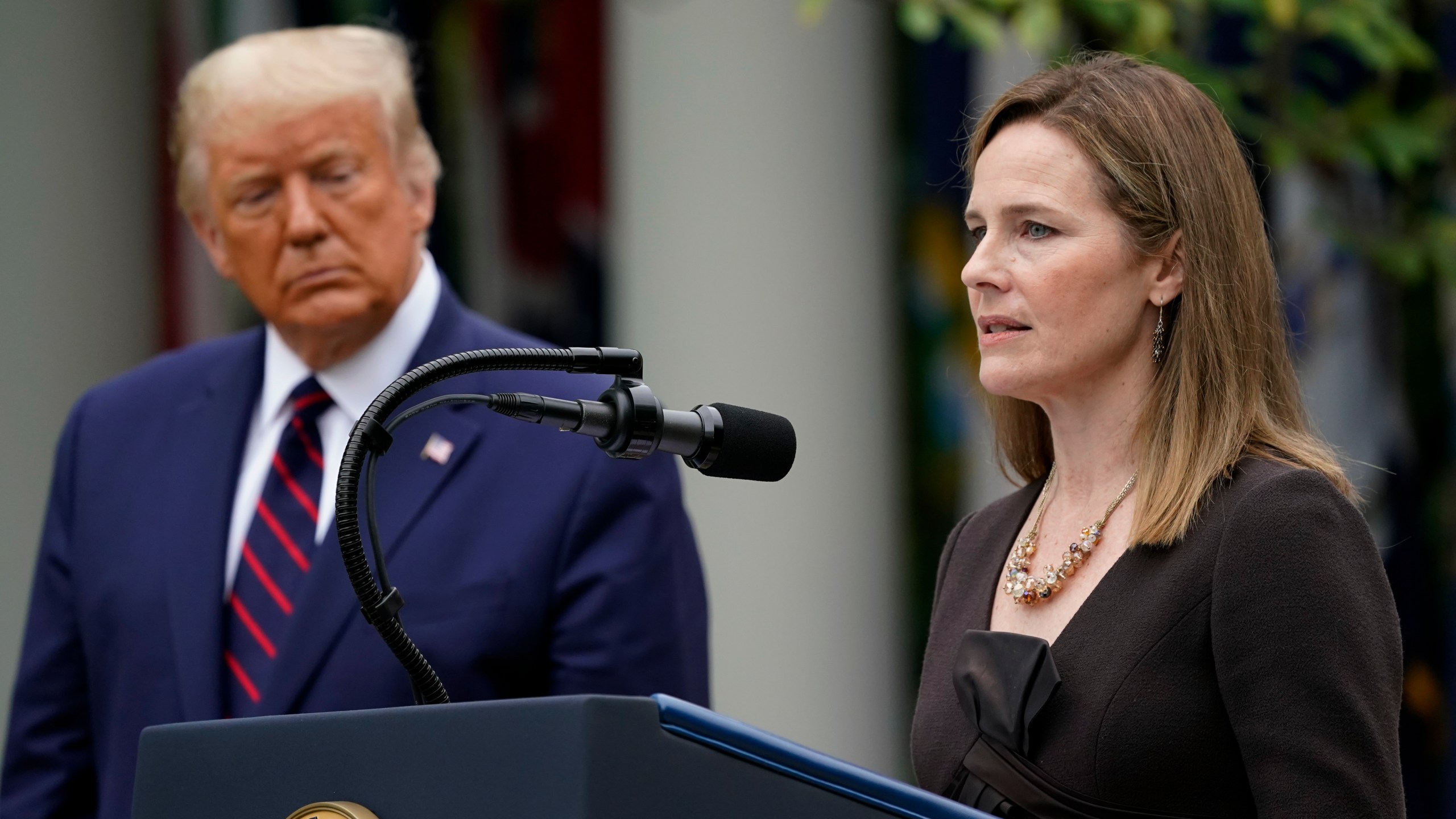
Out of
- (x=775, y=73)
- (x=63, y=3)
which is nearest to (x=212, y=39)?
(x=63, y=3)

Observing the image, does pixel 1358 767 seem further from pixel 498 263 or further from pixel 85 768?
pixel 498 263

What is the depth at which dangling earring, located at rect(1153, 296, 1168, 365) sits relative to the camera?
169 cm

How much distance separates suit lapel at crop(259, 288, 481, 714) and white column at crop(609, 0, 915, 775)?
1981 millimetres

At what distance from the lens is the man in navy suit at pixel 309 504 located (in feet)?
6.93

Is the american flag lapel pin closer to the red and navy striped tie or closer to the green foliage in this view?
the red and navy striped tie

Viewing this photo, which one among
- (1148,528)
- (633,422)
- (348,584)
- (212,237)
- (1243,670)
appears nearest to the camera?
(633,422)

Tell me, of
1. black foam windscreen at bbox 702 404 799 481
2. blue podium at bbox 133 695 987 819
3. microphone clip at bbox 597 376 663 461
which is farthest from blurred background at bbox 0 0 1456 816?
blue podium at bbox 133 695 987 819

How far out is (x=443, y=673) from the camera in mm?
2064

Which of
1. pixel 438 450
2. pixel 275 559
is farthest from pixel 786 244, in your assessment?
pixel 275 559

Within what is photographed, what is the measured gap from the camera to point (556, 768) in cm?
97

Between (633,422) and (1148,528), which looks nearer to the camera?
(633,422)

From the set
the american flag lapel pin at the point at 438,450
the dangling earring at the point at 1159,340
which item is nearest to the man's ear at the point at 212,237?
the american flag lapel pin at the point at 438,450

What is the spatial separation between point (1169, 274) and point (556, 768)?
Answer: 0.99m

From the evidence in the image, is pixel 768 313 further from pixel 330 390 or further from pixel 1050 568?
pixel 1050 568
